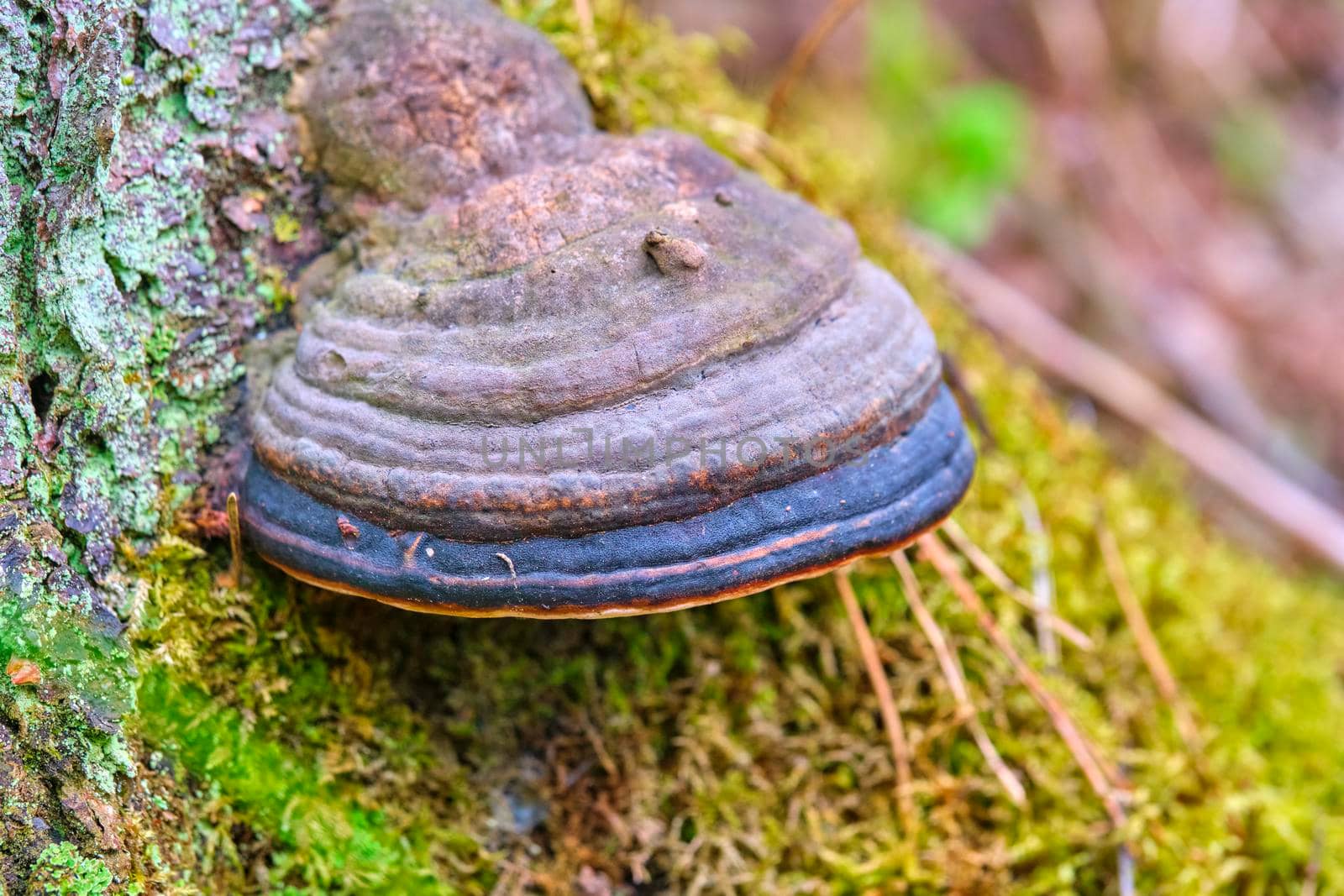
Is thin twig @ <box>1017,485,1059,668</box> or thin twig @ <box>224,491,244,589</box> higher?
thin twig @ <box>224,491,244,589</box>

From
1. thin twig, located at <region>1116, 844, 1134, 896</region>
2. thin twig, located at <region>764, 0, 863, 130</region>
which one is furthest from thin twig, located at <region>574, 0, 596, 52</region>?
thin twig, located at <region>1116, 844, 1134, 896</region>

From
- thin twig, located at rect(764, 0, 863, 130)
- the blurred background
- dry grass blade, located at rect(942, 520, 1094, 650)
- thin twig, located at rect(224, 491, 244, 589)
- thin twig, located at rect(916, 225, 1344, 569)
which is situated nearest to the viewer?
thin twig, located at rect(224, 491, 244, 589)

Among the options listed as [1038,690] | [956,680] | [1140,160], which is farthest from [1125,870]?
[1140,160]

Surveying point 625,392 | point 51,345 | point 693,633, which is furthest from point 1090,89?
point 51,345

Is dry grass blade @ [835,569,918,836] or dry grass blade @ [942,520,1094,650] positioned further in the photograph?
dry grass blade @ [942,520,1094,650]

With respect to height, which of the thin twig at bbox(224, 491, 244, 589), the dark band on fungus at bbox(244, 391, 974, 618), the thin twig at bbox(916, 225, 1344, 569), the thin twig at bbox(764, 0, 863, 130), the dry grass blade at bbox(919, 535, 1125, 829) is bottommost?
the thin twig at bbox(916, 225, 1344, 569)

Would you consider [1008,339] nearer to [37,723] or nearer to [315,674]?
[315,674]

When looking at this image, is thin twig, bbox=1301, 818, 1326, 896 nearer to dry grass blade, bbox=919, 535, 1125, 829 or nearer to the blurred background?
dry grass blade, bbox=919, 535, 1125, 829
